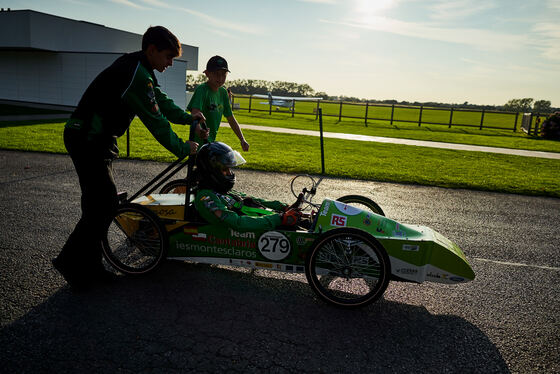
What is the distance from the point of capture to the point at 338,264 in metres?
3.60

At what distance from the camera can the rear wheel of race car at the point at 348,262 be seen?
3389 mm

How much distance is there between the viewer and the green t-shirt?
502cm

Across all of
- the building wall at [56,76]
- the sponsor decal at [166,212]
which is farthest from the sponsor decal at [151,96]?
the building wall at [56,76]

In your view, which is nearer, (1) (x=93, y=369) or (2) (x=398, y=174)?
(1) (x=93, y=369)

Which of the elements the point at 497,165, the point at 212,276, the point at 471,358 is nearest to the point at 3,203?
the point at 212,276

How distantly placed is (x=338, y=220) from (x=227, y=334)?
1389mm

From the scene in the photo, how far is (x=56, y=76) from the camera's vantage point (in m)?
29.0

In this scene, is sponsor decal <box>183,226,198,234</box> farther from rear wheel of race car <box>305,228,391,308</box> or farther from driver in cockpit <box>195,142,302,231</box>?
rear wheel of race car <box>305,228,391,308</box>

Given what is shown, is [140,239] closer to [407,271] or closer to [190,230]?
[190,230]

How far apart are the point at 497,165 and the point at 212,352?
1181 cm

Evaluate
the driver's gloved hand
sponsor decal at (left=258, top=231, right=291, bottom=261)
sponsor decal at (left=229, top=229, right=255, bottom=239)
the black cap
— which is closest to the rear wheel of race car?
sponsor decal at (left=258, top=231, right=291, bottom=261)

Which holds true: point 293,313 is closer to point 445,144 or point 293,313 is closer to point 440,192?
point 440,192

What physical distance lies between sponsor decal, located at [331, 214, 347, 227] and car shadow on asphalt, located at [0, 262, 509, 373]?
74 cm

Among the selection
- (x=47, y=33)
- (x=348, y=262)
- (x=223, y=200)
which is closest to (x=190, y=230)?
(x=223, y=200)
